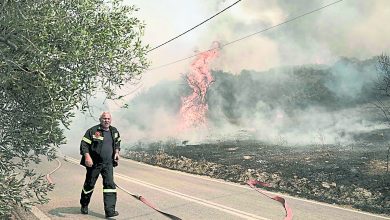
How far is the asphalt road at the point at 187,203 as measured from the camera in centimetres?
696

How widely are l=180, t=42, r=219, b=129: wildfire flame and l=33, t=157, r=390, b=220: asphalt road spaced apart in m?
20.3

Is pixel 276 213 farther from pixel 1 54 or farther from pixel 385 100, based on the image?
pixel 385 100

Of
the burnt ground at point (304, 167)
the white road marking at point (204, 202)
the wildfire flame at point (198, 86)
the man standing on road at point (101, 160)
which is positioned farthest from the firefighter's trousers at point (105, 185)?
the wildfire flame at point (198, 86)

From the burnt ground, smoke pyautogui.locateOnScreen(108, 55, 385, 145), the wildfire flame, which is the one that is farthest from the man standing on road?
the wildfire flame

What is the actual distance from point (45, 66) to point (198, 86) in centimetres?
2955

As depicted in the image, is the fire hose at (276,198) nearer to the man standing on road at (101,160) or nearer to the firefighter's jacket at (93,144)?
the man standing on road at (101,160)

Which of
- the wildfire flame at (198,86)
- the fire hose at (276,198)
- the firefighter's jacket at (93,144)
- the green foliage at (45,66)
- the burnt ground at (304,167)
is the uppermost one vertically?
the wildfire flame at (198,86)

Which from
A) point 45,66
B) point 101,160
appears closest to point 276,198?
point 101,160

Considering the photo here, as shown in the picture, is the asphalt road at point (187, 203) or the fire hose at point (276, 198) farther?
the fire hose at point (276, 198)

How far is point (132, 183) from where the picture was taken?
35.4 feet

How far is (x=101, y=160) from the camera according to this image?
6.71 m

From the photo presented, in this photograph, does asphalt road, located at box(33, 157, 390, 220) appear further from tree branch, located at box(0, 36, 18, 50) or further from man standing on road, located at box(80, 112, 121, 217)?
tree branch, located at box(0, 36, 18, 50)

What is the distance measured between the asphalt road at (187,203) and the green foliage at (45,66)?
2.17 metres

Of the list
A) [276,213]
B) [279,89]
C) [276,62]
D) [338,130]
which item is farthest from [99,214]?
[276,62]
